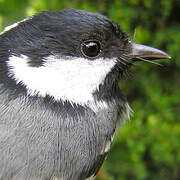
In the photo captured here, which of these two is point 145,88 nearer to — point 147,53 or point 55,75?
point 147,53

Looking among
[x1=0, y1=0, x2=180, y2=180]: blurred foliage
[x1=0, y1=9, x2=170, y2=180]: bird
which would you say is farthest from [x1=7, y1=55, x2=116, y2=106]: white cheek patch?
[x1=0, y1=0, x2=180, y2=180]: blurred foliage

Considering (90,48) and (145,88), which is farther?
(145,88)

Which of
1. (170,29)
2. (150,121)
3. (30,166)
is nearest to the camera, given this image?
(30,166)

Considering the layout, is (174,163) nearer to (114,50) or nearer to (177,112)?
(177,112)

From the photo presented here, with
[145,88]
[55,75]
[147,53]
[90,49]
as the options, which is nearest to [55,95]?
[55,75]

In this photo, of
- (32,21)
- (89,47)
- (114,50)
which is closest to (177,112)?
(114,50)

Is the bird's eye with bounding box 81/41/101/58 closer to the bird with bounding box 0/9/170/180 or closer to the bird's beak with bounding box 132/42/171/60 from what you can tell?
the bird with bounding box 0/9/170/180

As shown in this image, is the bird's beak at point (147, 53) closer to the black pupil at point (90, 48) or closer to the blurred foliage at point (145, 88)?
the black pupil at point (90, 48)

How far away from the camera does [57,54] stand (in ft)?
4.68

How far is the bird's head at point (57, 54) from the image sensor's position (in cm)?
142

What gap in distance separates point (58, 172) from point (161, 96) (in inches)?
50.8

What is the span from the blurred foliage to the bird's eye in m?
0.79

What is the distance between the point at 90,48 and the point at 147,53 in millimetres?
337

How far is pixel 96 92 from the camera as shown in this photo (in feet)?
5.04
